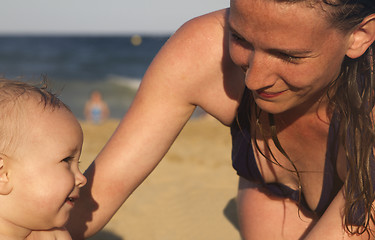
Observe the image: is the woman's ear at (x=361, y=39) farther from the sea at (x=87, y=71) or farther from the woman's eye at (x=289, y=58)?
the sea at (x=87, y=71)

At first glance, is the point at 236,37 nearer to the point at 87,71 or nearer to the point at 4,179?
the point at 4,179

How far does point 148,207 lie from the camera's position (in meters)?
3.25

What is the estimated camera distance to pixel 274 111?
5.74 feet

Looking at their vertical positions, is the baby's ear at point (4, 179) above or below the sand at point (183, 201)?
above

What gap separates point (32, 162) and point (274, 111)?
850 millimetres

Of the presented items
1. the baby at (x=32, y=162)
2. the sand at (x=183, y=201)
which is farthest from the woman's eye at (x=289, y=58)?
the sand at (x=183, y=201)

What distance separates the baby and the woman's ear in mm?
1003

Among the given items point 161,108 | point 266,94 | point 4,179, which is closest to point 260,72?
point 266,94

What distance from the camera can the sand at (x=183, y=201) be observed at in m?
2.88

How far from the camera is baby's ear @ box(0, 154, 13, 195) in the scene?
1.57m

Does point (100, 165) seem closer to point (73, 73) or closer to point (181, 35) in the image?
point (181, 35)

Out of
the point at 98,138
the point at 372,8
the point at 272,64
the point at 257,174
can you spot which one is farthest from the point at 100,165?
the point at 98,138

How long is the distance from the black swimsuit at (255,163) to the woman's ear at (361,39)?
13.5 inches

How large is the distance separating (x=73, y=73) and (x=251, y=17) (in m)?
20.6
